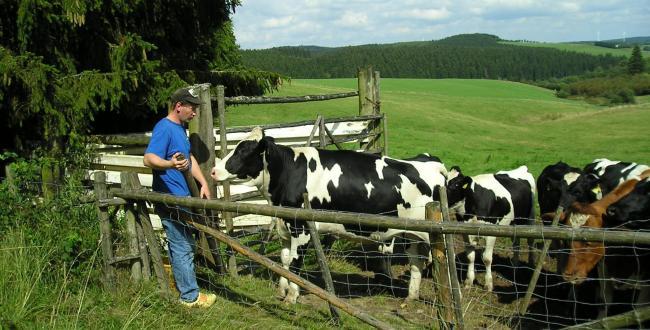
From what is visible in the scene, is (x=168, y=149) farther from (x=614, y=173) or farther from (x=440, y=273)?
(x=614, y=173)

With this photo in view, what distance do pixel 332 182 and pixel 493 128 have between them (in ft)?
127

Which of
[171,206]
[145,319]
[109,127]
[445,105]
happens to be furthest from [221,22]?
[445,105]

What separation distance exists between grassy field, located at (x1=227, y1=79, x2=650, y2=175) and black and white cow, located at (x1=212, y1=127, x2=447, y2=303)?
46.0 ft

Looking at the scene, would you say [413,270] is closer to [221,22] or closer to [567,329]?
[567,329]

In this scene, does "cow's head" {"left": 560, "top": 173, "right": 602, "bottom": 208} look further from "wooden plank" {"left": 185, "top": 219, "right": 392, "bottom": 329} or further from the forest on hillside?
the forest on hillside

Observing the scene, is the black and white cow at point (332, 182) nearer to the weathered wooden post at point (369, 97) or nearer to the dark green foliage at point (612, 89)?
the weathered wooden post at point (369, 97)

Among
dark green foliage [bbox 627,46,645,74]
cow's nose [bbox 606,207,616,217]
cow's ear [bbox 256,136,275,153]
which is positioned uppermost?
cow's ear [bbox 256,136,275,153]

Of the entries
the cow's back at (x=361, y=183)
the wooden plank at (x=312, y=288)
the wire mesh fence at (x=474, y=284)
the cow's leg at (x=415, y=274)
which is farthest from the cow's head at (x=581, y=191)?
the wooden plank at (x=312, y=288)

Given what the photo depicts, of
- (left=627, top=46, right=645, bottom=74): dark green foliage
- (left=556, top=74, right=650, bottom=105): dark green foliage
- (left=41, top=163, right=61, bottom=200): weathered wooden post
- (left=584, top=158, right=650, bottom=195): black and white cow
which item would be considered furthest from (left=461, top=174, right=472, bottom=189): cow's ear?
(left=627, top=46, right=645, bottom=74): dark green foliage

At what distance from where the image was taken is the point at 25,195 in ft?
23.5

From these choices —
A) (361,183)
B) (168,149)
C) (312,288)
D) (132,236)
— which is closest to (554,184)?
(361,183)

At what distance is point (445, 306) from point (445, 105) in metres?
55.4

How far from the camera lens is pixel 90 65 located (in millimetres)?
Answer: 9672

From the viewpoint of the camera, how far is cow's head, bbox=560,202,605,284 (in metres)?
6.28
